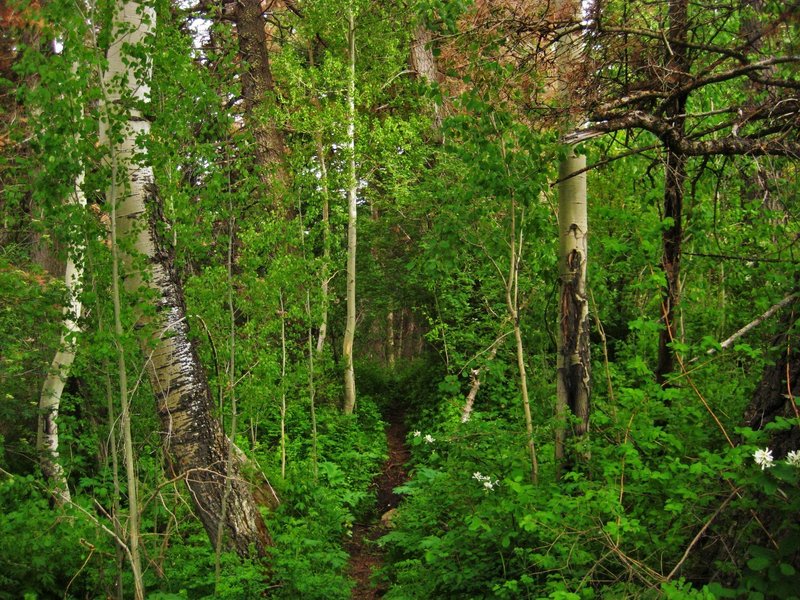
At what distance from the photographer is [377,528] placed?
9.01 metres

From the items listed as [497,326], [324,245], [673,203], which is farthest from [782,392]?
[324,245]

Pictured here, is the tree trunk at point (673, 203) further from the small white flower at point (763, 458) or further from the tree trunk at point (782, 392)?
the small white flower at point (763, 458)

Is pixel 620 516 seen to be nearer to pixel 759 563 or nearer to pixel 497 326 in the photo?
pixel 759 563

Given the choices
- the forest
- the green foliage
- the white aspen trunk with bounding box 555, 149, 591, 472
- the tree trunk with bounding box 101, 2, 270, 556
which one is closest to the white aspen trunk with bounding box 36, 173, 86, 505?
the forest

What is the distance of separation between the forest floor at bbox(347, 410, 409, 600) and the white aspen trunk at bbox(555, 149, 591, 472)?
2827 mm

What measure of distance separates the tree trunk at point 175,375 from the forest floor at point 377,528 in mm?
1215

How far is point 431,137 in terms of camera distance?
14758 mm

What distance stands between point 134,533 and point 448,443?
253 cm

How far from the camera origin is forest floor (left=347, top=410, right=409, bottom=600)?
7.17 metres

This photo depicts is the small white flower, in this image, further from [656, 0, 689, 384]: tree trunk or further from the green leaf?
[656, 0, 689, 384]: tree trunk

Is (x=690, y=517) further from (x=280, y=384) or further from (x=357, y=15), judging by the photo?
(x=357, y=15)

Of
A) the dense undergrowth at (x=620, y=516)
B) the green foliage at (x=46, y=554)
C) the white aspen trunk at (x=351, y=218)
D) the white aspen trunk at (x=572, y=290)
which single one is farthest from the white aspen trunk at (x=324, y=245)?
the white aspen trunk at (x=572, y=290)

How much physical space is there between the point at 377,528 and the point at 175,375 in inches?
164

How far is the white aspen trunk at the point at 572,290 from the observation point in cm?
546
